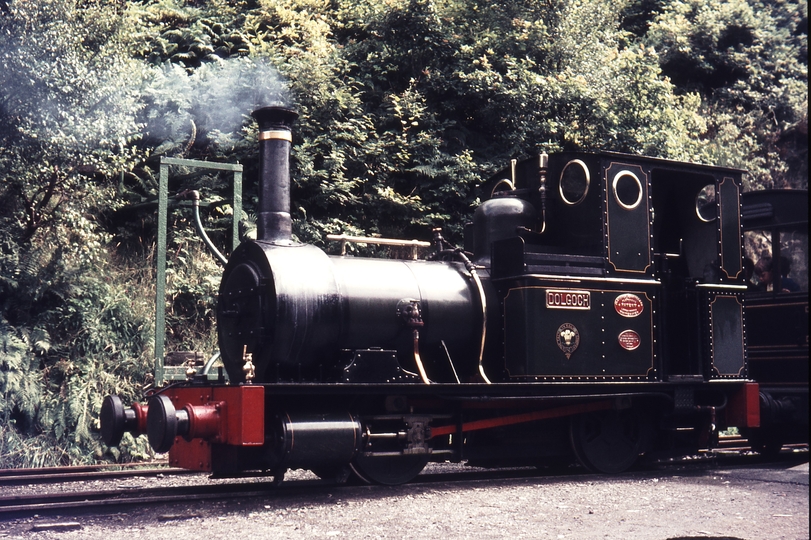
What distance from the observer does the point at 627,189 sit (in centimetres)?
784

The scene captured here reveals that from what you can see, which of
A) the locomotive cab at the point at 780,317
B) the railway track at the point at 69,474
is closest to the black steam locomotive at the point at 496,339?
the locomotive cab at the point at 780,317

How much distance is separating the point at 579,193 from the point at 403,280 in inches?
80.4

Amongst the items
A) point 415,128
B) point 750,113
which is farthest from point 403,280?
point 750,113

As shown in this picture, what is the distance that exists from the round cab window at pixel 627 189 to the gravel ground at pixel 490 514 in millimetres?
2623

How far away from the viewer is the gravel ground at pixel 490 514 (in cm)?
488

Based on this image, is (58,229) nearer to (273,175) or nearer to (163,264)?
(163,264)

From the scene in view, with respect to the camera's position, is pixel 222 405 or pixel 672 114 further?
pixel 672 114

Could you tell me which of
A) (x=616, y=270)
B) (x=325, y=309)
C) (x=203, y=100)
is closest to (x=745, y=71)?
(x=203, y=100)

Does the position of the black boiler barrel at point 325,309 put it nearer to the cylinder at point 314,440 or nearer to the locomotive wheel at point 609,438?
the cylinder at point 314,440

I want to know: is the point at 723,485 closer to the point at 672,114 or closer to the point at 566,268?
the point at 566,268

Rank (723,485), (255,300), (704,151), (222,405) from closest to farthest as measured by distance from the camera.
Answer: (222,405), (255,300), (723,485), (704,151)

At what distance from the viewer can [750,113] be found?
2025cm

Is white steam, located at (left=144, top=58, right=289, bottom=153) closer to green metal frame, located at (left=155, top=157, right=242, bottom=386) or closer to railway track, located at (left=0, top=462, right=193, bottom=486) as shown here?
green metal frame, located at (left=155, top=157, right=242, bottom=386)

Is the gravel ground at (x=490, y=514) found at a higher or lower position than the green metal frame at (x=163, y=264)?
lower
